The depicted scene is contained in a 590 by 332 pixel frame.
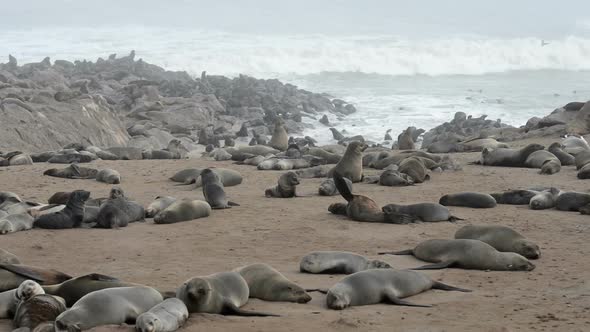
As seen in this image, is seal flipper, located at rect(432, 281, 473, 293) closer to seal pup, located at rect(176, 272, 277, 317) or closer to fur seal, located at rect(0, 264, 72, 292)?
seal pup, located at rect(176, 272, 277, 317)

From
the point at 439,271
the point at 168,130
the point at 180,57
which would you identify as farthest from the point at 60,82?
the point at 439,271

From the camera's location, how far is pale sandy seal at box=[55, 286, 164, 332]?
448 centimetres

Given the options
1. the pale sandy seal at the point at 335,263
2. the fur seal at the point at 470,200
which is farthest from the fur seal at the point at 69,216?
the fur seal at the point at 470,200

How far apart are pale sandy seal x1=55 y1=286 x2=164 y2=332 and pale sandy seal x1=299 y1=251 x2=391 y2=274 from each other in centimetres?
169

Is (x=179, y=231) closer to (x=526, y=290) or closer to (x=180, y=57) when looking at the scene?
(x=526, y=290)

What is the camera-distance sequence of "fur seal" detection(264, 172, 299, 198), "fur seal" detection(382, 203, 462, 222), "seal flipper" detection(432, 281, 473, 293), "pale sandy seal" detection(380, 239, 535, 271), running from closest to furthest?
"seal flipper" detection(432, 281, 473, 293) < "pale sandy seal" detection(380, 239, 535, 271) < "fur seal" detection(382, 203, 462, 222) < "fur seal" detection(264, 172, 299, 198)

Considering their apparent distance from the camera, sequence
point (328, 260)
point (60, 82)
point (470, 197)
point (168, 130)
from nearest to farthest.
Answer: point (328, 260)
point (470, 197)
point (168, 130)
point (60, 82)

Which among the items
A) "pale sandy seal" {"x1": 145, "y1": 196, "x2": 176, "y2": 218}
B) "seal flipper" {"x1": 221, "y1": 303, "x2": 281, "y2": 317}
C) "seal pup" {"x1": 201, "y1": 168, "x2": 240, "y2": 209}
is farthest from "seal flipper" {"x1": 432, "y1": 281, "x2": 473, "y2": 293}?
"seal pup" {"x1": 201, "y1": 168, "x2": 240, "y2": 209}

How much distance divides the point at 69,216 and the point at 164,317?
3.84m

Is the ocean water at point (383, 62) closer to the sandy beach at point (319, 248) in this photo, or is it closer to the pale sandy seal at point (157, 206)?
the sandy beach at point (319, 248)

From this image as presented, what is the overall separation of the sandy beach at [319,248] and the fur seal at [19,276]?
41 cm

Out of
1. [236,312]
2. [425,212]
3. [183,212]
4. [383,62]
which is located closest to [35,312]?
[236,312]

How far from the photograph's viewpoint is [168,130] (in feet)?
66.2

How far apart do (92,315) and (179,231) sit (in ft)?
11.8
